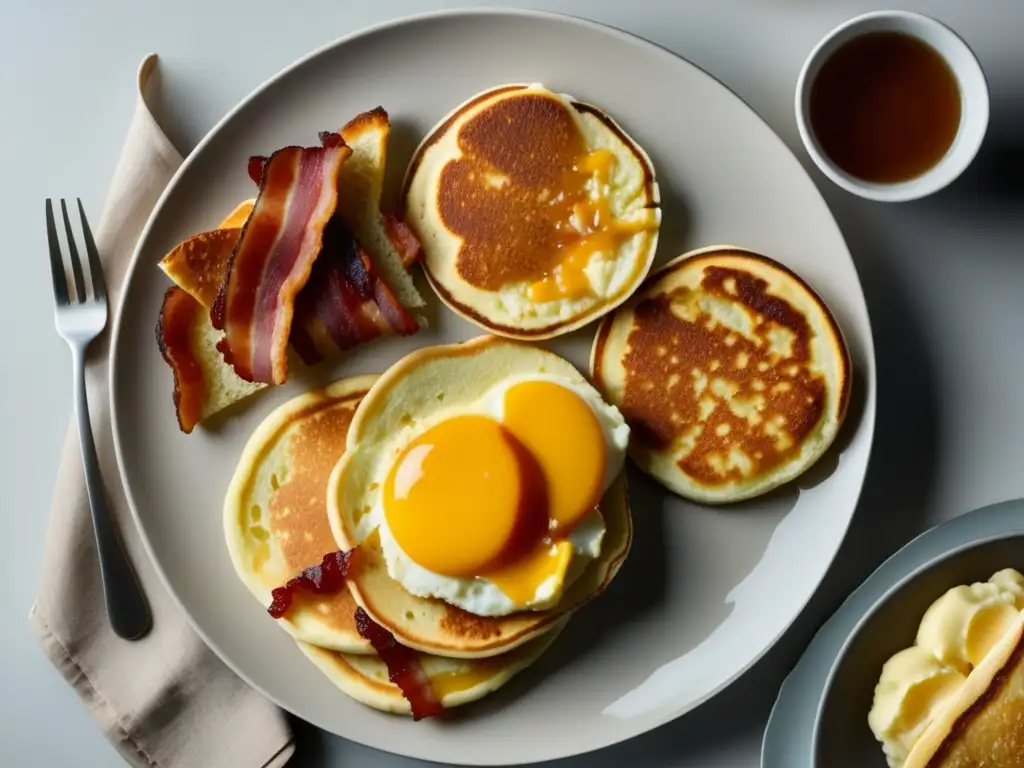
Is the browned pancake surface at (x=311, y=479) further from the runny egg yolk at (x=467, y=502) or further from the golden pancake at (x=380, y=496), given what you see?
the runny egg yolk at (x=467, y=502)

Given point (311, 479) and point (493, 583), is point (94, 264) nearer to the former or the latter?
point (311, 479)

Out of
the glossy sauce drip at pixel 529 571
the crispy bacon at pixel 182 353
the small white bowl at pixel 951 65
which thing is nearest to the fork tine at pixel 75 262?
the crispy bacon at pixel 182 353

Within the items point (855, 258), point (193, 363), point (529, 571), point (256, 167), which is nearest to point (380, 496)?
point (529, 571)

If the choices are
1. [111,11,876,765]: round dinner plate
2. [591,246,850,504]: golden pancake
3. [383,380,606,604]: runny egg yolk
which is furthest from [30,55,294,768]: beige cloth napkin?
[591,246,850,504]: golden pancake

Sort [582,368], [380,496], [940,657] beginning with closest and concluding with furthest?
[940,657], [380,496], [582,368]

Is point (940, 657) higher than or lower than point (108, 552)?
lower

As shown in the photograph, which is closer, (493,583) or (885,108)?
(493,583)

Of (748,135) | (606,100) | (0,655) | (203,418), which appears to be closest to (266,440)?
(203,418)

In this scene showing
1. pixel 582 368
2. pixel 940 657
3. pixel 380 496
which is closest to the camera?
pixel 940 657
